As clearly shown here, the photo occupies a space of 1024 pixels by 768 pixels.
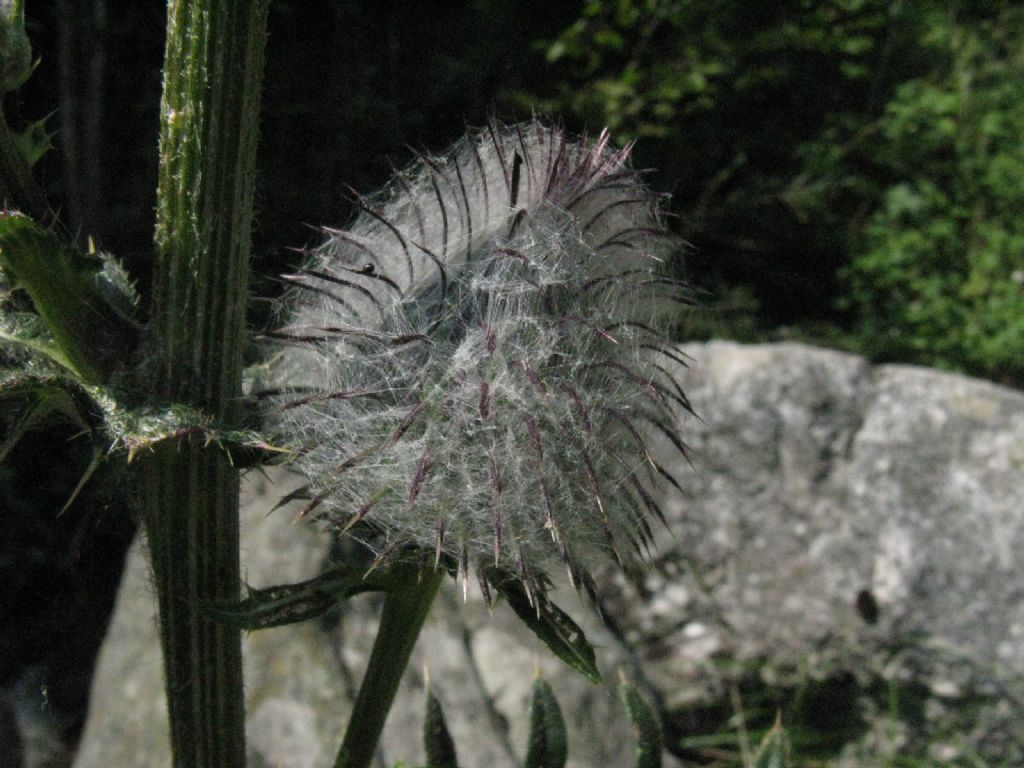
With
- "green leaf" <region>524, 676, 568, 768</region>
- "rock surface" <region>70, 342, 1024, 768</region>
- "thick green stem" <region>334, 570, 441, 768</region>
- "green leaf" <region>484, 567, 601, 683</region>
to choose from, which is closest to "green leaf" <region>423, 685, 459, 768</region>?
"green leaf" <region>524, 676, 568, 768</region>

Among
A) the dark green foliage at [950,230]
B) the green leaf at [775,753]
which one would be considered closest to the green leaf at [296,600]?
the green leaf at [775,753]

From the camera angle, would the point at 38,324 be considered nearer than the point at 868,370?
Yes

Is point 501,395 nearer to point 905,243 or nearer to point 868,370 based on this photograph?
point 868,370

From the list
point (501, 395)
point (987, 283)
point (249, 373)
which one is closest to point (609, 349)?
point (501, 395)

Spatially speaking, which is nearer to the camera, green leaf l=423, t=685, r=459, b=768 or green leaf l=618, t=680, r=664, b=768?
green leaf l=423, t=685, r=459, b=768

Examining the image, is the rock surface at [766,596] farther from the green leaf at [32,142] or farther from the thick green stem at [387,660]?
the green leaf at [32,142]

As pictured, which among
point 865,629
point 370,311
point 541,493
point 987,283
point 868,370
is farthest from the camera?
point 987,283

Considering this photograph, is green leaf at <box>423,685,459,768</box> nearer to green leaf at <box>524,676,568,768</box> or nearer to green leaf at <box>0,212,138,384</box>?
green leaf at <box>524,676,568,768</box>
